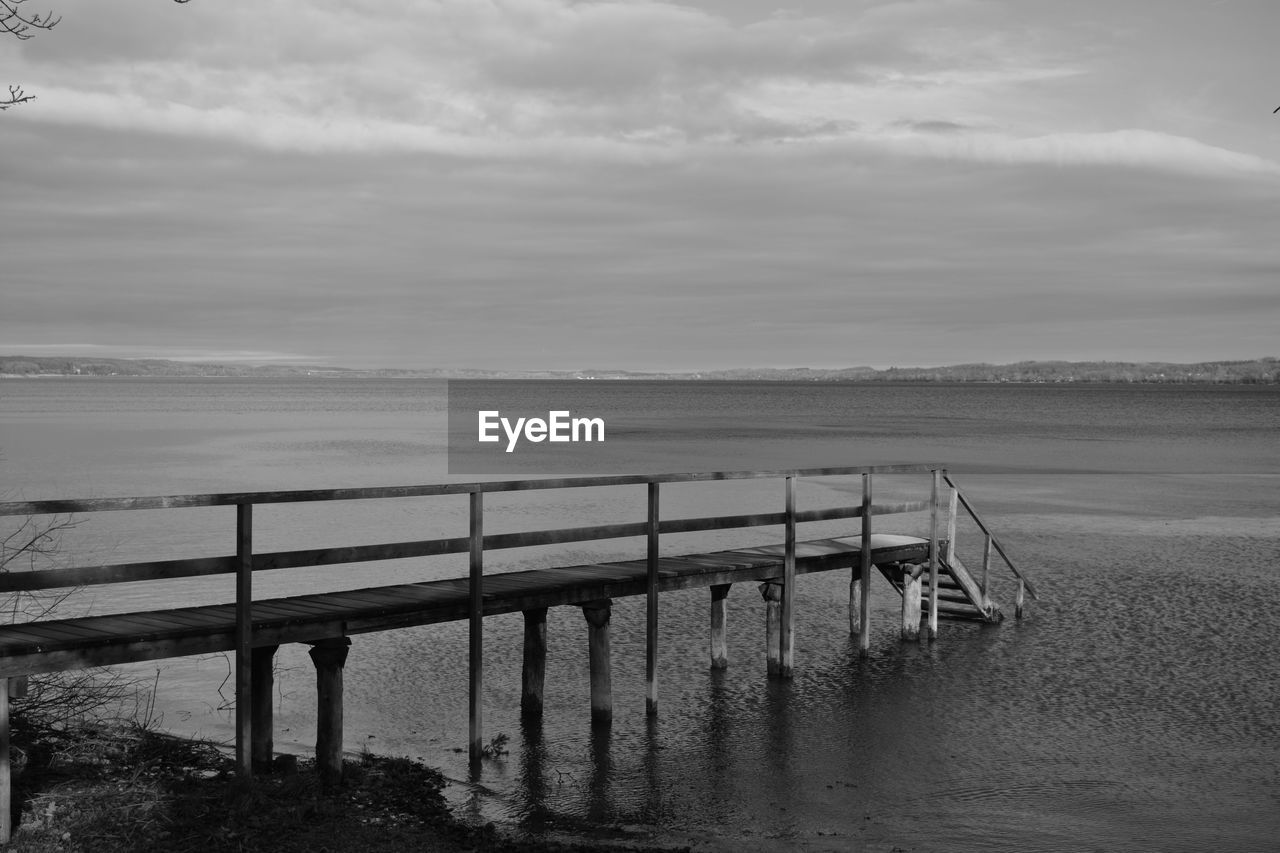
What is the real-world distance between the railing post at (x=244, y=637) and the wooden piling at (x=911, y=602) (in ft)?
30.7

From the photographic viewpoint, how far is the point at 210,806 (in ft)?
24.5

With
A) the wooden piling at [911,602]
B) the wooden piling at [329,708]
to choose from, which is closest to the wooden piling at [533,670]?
the wooden piling at [329,708]

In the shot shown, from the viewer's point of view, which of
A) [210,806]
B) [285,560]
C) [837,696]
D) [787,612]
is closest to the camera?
[210,806]

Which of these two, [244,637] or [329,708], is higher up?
[244,637]

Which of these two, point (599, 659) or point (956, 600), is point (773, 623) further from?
point (956, 600)

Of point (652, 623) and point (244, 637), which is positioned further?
point (652, 623)

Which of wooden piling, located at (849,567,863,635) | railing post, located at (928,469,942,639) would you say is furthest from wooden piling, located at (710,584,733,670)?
railing post, located at (928,469,942,639)

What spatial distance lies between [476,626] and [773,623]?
465cm

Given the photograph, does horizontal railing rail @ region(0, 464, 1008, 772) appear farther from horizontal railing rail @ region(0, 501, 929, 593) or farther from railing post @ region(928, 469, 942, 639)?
railing post @ region(928, 469, 942, 639)

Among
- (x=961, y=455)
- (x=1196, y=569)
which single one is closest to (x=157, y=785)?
(x=1196, y=569)

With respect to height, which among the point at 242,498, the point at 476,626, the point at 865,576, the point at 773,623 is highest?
the point at 242,498

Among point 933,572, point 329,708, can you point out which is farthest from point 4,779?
point 933,572

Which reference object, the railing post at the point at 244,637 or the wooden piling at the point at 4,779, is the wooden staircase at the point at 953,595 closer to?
the railing post at the point at 244,637

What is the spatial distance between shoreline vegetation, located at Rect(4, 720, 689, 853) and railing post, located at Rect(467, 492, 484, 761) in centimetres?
58
